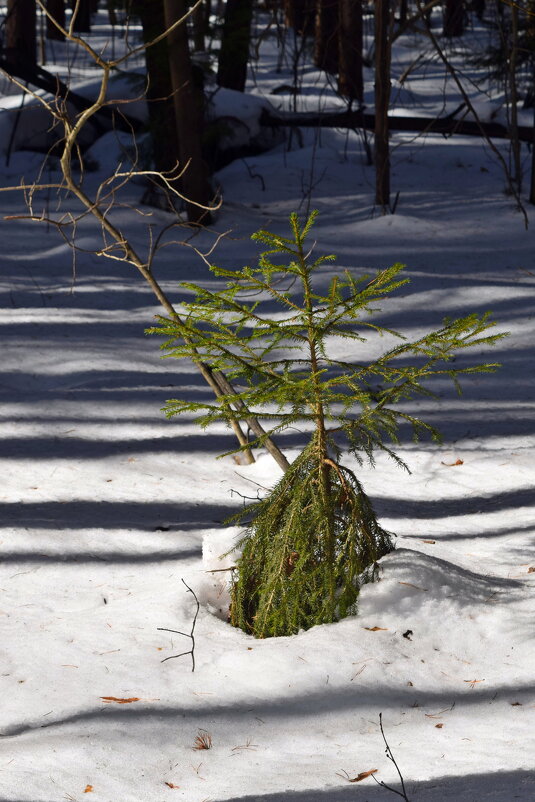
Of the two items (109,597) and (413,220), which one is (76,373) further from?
(413,220)

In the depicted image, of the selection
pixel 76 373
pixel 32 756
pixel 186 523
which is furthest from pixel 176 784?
pixel 76 373

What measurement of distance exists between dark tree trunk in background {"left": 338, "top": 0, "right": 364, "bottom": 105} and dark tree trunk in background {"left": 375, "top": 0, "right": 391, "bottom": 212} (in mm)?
4091

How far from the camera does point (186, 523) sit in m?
3.97

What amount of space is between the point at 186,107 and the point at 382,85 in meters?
2.14

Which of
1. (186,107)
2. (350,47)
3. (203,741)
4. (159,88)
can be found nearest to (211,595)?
(203,741)

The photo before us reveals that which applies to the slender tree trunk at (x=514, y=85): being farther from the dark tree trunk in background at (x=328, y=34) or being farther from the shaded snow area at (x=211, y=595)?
the dark tree trunk in background at (x=328, y=34)

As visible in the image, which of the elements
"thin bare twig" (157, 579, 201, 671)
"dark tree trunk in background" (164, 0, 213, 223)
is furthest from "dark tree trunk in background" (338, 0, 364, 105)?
"thin bare twig" (157, 579, 201, 671)

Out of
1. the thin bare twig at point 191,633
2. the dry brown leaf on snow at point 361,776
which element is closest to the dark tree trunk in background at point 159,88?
the thin bare twig at point 191,633

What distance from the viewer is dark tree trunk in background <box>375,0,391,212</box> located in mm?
8664

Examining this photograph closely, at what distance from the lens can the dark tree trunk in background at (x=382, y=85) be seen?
8664 mm

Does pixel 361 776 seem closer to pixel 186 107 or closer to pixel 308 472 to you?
pixel 308 472

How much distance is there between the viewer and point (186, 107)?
8.30 m

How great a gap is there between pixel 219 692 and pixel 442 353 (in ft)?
4.28

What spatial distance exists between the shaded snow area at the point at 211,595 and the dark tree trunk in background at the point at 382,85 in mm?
2339
